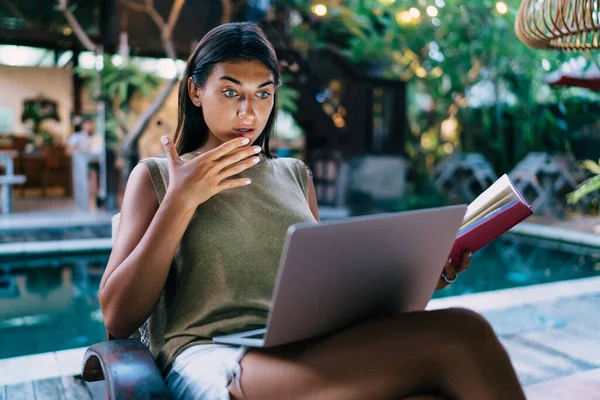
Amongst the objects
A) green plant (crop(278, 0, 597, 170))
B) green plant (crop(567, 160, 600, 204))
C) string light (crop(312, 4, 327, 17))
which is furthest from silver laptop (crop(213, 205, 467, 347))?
green plant (crop(278, 0, 597, 170))

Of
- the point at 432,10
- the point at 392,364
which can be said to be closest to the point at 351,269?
Result: the point at 392,364

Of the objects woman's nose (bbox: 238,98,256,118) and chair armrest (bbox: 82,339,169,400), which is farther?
woman's nose (bbox: 238,98,256,118)

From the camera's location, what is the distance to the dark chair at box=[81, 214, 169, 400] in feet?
3.15

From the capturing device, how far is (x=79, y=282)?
4.63 m

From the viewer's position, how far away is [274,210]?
132cm

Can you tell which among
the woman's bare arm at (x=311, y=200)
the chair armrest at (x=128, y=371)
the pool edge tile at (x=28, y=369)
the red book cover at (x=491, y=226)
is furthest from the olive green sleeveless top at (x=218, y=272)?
the pool edge tile at (x=28, y=369)

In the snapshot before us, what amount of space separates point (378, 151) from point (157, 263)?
890cm

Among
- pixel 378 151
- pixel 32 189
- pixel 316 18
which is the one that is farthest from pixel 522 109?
pixel 32 189

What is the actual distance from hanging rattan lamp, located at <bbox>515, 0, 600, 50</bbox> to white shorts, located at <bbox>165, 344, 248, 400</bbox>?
4.23 ft

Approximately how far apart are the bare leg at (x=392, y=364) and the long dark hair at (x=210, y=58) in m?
0.62

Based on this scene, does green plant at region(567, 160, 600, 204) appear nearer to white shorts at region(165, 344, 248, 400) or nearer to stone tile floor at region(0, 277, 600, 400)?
stone tile floor at region(0, 277, 600, 400)

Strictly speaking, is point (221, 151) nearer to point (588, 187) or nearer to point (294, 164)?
point (294, 164)

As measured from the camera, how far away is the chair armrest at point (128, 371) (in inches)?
37.8

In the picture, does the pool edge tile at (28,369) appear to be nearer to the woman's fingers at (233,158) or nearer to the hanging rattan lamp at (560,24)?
the woman's fingers at (233,158)
